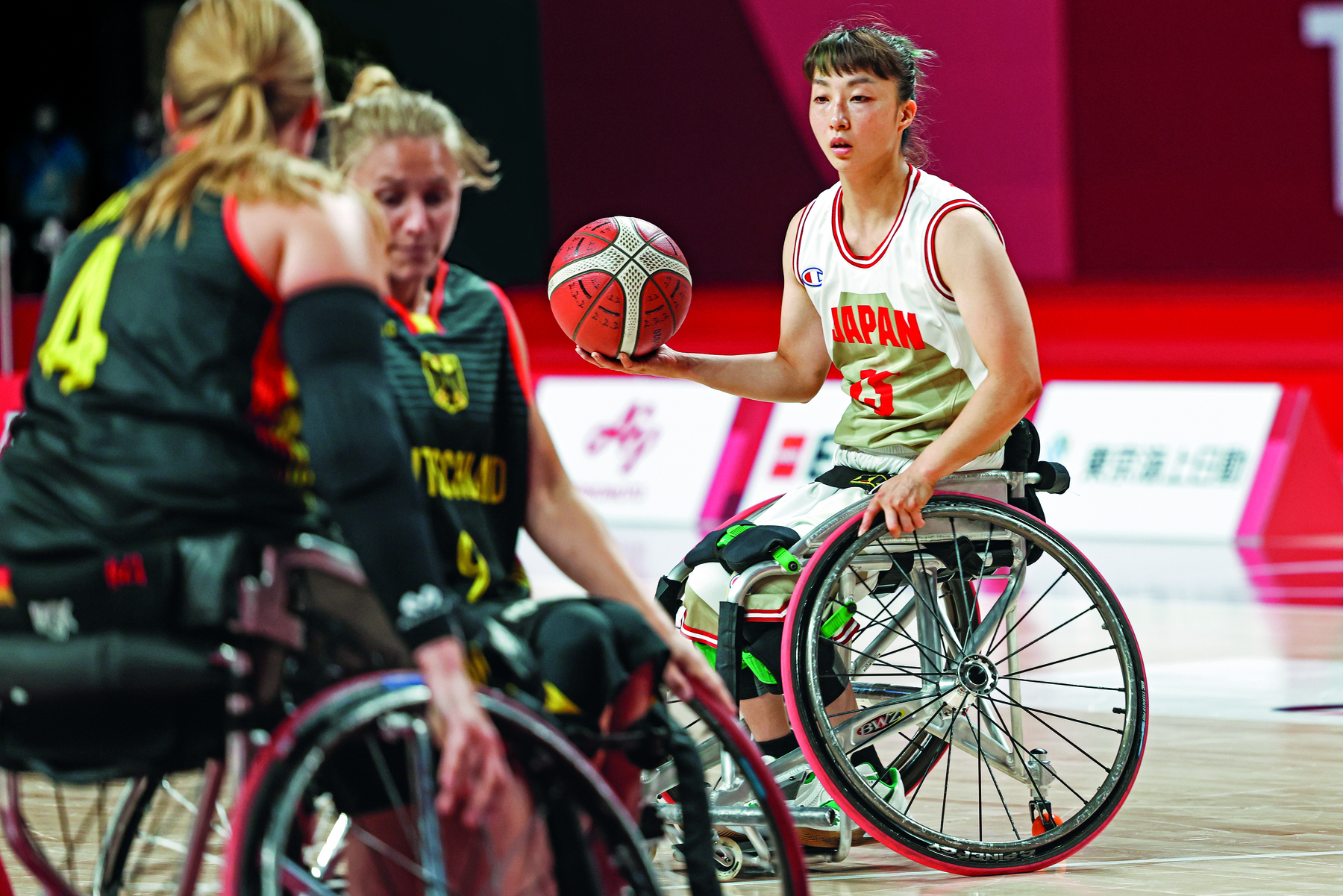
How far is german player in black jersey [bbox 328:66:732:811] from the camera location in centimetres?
256

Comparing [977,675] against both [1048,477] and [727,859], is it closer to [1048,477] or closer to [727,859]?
[1048,477]

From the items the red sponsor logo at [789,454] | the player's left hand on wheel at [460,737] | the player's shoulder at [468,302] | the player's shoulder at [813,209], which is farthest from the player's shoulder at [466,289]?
the red sponsor logo at [789,454]

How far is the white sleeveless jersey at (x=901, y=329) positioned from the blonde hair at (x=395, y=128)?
4.10 ft

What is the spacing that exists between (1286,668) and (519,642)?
421 cm

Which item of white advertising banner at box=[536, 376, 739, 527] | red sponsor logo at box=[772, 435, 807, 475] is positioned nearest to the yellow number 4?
red sponsor logo at box=[772, 435, 807, 475]

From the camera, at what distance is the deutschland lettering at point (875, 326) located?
373 cm

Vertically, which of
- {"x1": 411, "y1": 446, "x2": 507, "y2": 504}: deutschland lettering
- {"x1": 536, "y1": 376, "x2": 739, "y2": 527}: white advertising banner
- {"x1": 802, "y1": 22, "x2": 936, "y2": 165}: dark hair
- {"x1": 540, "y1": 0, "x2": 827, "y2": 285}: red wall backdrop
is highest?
{"x1": 802, "y1": 22, "x2": 936, "y2": 165}: dark hair

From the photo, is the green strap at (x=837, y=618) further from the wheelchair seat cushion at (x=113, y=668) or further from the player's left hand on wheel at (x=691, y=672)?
the wheelchair seat cushion at (x=113, y=668)

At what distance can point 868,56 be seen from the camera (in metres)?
3.72

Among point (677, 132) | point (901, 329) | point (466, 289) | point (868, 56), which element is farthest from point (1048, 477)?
point (677, 132)

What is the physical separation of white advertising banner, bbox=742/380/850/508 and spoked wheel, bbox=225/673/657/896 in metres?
7.25

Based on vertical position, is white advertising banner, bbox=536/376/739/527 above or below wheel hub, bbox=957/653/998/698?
below

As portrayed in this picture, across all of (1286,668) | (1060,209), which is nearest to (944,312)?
(1286,668)

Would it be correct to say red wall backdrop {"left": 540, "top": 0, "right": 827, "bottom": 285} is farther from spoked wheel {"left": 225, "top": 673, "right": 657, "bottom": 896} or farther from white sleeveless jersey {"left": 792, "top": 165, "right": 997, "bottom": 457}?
spoked wheel {"left": 225, "top": 673, "right": 657, "bottom": 896}
